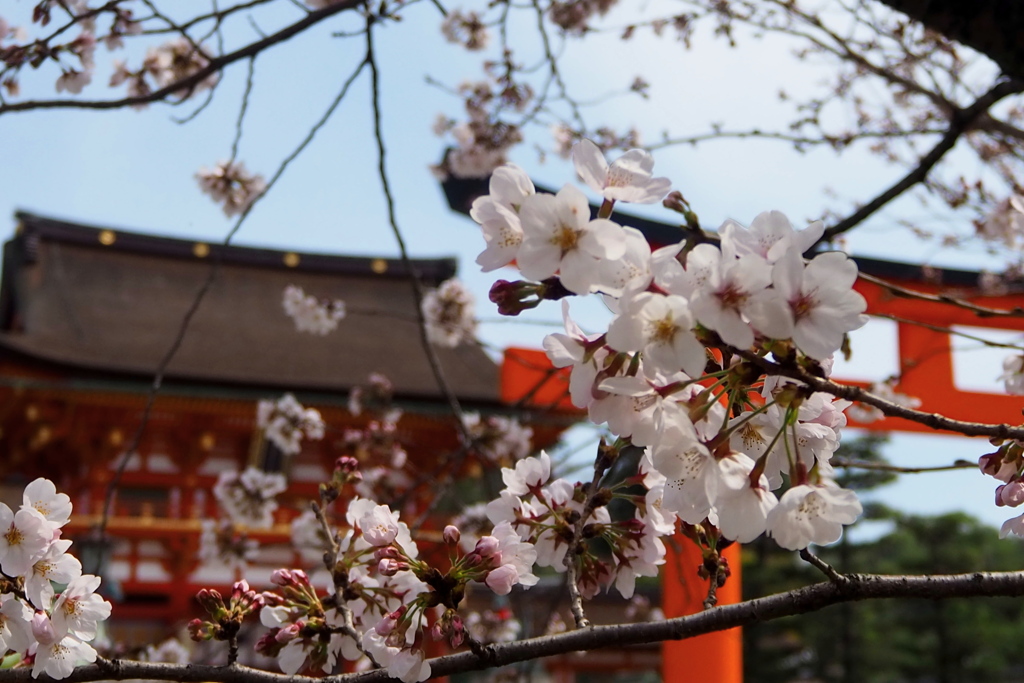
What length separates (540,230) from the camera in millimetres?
785

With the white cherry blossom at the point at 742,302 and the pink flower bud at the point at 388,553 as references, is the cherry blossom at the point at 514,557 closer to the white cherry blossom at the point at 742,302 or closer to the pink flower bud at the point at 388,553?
the pink flower bud at the point at 388,553

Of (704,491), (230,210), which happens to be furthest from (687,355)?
(230,210)

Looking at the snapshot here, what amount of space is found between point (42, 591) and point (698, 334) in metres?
0.90

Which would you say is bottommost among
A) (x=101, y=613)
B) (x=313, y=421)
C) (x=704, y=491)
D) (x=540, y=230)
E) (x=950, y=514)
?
(x=101, y=613)

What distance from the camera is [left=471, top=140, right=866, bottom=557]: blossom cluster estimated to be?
72cm

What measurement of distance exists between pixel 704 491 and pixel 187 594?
9015 millimetres

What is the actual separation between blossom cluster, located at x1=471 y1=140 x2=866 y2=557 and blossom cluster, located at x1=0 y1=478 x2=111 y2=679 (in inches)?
27.4

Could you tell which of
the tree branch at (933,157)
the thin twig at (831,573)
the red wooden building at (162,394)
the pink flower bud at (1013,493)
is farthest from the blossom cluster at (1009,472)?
the red wooden building at (162,394)

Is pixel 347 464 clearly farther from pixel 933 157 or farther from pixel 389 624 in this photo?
pixel 933 157

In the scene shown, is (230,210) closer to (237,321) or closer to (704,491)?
(704,491)

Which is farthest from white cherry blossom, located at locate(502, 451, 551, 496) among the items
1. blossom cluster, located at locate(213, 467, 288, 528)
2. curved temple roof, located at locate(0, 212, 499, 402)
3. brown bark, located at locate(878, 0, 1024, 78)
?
curved temple roof, located at locate(0, 212, 499, 402)

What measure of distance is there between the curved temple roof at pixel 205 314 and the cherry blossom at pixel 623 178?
26.6 feet

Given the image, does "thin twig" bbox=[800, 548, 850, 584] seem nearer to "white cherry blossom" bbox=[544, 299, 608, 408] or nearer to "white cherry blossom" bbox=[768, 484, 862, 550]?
"white cherry blossom" bbox=[768, 484, 862, 550]

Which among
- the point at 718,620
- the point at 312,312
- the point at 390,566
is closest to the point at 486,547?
the point at 390,566
